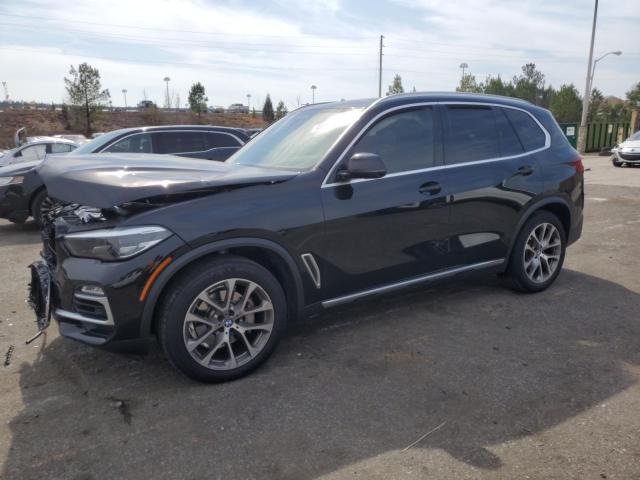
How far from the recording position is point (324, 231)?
11.1 ft

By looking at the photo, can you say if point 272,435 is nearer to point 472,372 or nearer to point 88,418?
point 88,418

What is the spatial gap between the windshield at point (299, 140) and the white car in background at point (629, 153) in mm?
18560

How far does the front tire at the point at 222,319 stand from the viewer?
9.64 ft

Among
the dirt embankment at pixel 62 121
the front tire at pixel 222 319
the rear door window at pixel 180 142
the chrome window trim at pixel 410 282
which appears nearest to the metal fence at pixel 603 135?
the rear door window at pixel 180 142

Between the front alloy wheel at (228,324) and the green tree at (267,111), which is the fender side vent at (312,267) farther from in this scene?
the green tree at (267,111)

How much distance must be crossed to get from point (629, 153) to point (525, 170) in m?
17.5

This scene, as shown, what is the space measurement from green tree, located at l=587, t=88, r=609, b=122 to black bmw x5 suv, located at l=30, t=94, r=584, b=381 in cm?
6253

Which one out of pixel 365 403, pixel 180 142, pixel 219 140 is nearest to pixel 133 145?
pixel 180 142

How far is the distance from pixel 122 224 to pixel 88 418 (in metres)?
1.11

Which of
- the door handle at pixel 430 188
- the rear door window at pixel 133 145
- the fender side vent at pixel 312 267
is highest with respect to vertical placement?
the rear door window at pixel 133 145

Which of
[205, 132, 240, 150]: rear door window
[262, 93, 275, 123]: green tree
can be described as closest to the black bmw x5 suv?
[205, 132, 240, 150]: rear door window

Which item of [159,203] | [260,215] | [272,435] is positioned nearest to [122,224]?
[159,203]

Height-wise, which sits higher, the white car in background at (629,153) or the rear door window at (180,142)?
the rear door window at (180,142)

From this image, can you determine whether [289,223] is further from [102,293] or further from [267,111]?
[267,111]
